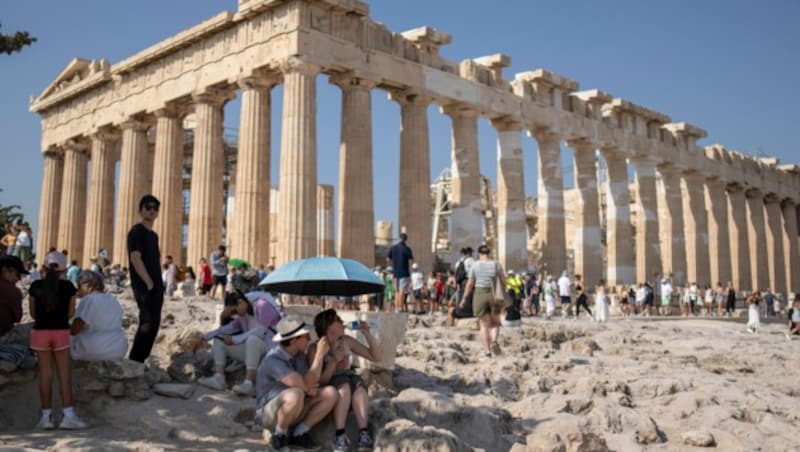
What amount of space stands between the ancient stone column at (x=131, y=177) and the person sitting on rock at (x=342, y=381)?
80.7 ft

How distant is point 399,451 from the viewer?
7879mm

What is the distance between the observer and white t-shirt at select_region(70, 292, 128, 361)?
353 inches

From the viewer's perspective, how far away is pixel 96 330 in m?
9.05

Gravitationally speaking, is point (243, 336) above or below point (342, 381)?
above

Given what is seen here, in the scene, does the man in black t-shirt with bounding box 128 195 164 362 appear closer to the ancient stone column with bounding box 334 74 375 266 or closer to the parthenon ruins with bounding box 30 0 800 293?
the parthenon ruins with bounding box 30 0 800 293

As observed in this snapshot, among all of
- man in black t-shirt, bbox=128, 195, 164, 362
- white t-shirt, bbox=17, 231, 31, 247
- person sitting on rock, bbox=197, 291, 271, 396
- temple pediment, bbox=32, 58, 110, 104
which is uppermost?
temple pediment, bbox=32, 58, 110, 104

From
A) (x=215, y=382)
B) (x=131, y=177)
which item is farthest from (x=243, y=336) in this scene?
(x=131, y=177)

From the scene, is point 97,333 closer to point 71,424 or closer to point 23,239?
point 71,424

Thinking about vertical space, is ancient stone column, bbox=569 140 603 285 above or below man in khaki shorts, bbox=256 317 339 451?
above

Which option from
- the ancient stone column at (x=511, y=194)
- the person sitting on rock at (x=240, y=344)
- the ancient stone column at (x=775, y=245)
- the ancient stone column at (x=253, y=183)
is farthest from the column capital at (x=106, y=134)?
the ancient stone column at (x=775, y=245)

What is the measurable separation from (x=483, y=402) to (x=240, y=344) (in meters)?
3.11

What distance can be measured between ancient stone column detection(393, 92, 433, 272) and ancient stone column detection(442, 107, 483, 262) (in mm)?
1838

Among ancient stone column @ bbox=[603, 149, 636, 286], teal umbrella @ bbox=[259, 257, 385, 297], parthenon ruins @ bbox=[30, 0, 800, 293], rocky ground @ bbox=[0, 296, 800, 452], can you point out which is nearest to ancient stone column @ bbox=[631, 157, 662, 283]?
parthenon ruins @ bbox=[30, 0, 800, 293]

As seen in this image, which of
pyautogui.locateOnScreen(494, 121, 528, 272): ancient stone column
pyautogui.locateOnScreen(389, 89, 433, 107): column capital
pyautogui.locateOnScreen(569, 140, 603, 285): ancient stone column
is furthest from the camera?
pyautogui.locateOnScreen(569, 140, 603, 285): ancient stone column
